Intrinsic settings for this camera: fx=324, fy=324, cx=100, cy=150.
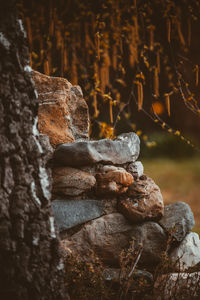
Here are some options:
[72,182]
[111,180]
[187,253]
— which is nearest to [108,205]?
[111,180]

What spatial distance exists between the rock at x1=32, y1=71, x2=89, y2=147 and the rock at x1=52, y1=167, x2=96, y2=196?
0.32 meters

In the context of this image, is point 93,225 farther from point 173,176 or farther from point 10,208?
point 173,176

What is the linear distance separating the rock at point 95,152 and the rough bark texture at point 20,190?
50 centimetres

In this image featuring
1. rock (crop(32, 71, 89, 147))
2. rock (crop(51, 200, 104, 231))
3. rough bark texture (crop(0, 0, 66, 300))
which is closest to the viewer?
rough bark texture (crop(0, 0, 66, 300))

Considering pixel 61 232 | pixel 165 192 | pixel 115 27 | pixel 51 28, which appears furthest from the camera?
pixel 165 192

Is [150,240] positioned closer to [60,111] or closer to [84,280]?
[84,280]

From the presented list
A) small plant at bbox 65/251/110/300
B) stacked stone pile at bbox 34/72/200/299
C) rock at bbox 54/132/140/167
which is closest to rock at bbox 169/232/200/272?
stacked stone pile at bbox 34/72/200/299

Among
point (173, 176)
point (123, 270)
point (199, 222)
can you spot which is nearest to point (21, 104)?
point (123, 270)

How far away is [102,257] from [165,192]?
4.63 meters

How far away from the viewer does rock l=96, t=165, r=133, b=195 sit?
2.34 m

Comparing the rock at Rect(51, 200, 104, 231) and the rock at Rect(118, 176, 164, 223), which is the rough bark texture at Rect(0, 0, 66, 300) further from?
the rock at Rect(118, 176, 164, 223)

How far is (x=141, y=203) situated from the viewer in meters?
2.40

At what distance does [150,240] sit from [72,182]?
74 cm

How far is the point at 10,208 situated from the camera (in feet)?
5.83
